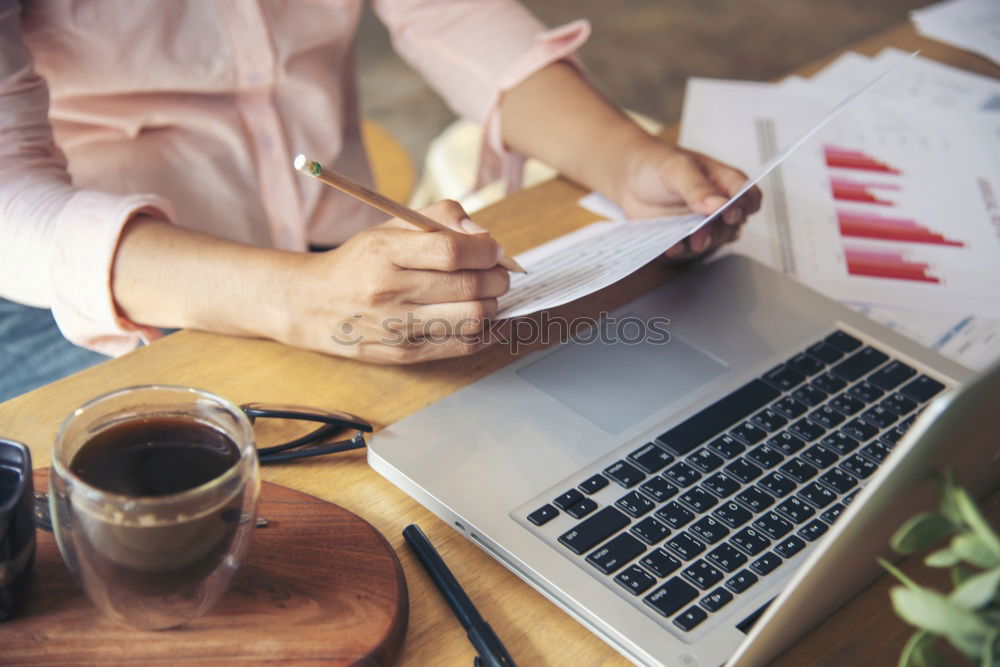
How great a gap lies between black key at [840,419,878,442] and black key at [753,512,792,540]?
109mm

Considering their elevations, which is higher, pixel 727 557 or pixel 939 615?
pixel 939 615

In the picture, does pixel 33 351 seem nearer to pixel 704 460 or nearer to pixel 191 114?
pixel 191 114

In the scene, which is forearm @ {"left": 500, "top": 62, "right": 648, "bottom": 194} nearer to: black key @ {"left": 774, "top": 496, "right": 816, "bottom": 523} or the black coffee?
black key @ {"left": 774, "top": 496, "right": 816, "bottom": 523}

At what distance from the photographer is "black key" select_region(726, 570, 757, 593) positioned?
20.2 inches

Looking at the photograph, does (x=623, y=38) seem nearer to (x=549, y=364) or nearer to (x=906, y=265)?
(x=906, y=265)

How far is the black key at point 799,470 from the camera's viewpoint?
0.59 metres

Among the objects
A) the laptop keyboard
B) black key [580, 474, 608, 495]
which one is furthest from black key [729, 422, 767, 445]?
black key [580, 474, 608, 495]

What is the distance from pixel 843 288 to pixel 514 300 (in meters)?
0.35

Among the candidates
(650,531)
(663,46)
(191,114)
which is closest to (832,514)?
(650,531)

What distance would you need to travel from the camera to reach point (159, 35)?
843 millimetres

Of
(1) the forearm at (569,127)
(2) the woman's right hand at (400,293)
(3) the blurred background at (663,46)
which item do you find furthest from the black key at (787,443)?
(3) the blurred background at (663,46)

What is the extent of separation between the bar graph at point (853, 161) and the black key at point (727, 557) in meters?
0.62

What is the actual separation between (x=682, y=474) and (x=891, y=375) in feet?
0.70

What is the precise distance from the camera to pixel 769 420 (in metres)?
0.63
